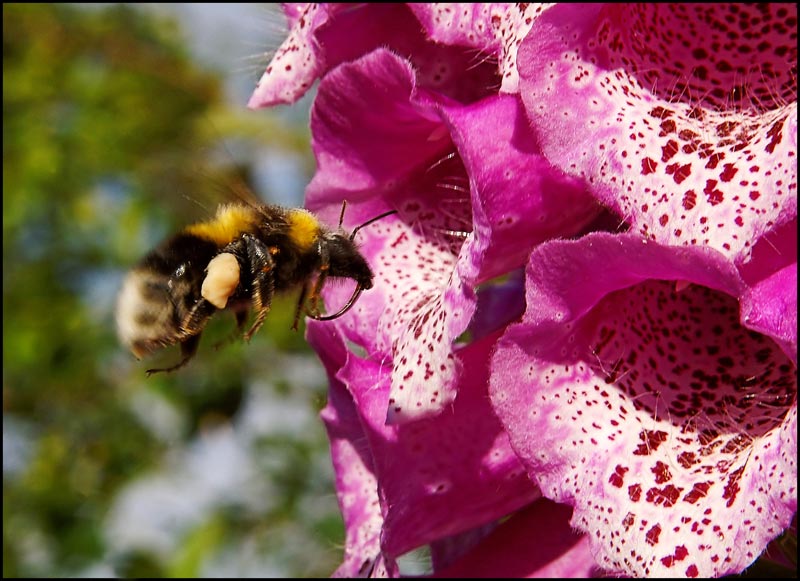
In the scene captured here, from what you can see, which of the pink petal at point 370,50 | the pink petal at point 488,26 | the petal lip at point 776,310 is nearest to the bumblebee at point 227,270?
the pink petal at point 370,50

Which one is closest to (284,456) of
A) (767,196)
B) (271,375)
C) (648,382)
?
(271,375)

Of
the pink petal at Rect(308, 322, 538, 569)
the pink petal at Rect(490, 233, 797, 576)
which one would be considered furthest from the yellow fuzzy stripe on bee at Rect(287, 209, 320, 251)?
the pink petal at Rect(490, 233, 797, 576)

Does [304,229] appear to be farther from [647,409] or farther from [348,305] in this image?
[647,409]

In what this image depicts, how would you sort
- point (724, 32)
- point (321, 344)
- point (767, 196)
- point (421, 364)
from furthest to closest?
point (321, 344), point (724, 32), point (421, 364), point (767, 196)

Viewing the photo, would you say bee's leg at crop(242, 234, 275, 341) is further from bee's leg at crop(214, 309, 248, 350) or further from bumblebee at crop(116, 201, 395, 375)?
bee's leg at crop(214, 309, 248, 350)

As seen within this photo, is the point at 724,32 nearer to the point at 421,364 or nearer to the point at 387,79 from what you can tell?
the point at 387,79

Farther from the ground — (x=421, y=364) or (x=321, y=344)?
(x=421, y=364)

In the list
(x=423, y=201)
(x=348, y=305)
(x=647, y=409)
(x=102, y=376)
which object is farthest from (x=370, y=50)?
(x=102, y=376)
